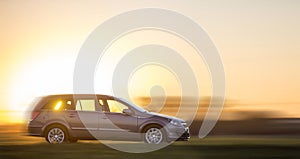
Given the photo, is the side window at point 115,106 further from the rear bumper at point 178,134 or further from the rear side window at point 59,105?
the rear bumper at point 178,134

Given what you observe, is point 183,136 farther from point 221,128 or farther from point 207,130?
point 221,128

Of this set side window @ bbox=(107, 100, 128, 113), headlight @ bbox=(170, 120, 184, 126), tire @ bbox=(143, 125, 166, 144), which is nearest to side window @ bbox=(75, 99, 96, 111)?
side window @ bbox=(107, 100, 128, 113)

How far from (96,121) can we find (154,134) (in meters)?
1.73

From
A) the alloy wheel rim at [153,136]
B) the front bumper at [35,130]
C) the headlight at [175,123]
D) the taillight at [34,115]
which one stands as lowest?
the alloy wheel rim at [153,136]

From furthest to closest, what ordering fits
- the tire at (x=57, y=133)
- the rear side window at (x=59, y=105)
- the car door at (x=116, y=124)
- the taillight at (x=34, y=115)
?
the rear side window at (x=59, y=105), the taillight at (x=34, y=115), the tire at (x=57, y=133), the car door at (x=116, y=124)

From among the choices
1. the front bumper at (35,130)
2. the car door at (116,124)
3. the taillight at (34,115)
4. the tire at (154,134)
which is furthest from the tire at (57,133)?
the tire at (154,134)

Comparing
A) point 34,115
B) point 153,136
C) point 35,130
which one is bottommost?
point 153,136

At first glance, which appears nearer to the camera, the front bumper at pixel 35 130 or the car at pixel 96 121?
the car at pixel 96 121

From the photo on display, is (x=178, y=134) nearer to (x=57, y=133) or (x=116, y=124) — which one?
(x=116, y=124)

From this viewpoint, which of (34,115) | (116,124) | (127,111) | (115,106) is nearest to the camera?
(116,124)

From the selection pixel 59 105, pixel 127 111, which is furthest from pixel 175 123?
Answer: pixel 59 105

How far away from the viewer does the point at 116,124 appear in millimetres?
19328

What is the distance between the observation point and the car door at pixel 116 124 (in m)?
19.3

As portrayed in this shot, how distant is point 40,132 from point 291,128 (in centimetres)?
1356
